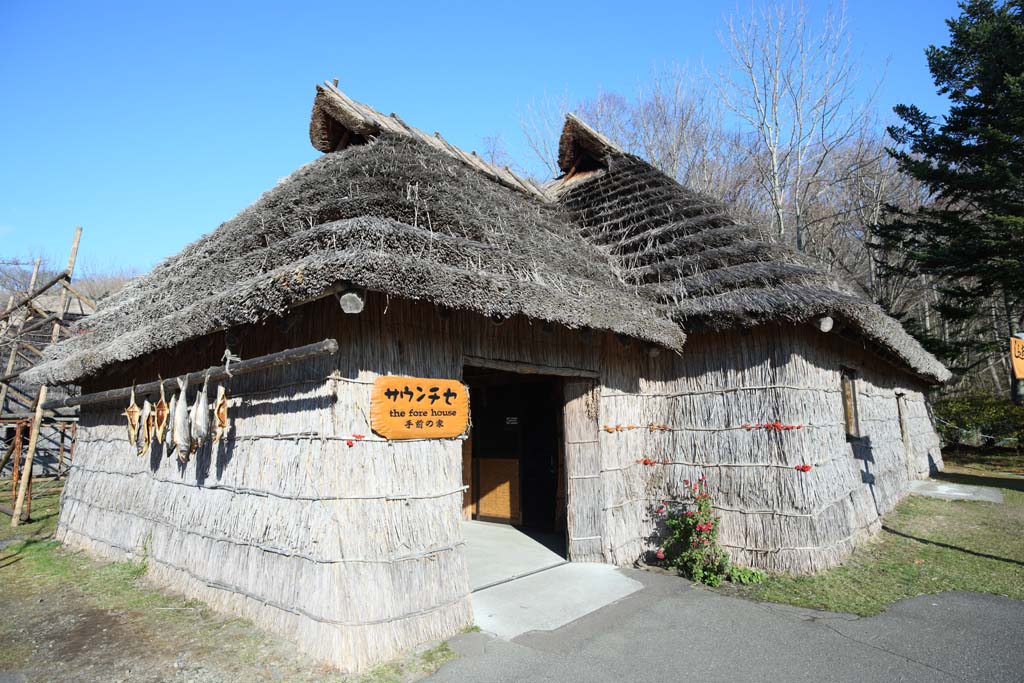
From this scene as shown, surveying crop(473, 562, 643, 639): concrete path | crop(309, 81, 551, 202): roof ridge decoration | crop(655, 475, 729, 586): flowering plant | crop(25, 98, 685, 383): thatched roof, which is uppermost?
crop(309, 81, 551, 202): roof ridge decoration

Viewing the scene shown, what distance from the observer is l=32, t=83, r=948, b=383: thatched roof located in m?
4.33

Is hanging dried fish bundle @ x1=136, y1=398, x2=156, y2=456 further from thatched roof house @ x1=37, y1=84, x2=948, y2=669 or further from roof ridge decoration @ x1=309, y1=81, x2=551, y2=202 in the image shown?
roof ridge decoration @ x1=309, y1=81, x2=551, y2=202

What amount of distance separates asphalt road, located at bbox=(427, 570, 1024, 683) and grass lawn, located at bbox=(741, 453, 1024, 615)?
25cm

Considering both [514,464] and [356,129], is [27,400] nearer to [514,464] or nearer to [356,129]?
[356,129]

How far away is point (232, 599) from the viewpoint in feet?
16.4

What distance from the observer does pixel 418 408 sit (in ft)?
15.3

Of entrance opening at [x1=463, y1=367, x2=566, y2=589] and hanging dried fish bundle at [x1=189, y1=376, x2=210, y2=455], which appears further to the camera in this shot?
entrance opening at [x1=463, y1=367, x2=566, y2=589]

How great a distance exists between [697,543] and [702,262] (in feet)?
11.5

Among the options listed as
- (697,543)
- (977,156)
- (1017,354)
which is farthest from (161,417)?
(977,156)

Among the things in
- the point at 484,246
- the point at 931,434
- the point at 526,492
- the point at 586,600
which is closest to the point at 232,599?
the point at 586,600

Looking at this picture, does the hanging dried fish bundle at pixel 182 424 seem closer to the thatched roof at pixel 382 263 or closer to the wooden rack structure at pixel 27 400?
the thatched roof at pixel 382 263

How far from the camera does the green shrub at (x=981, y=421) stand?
16.4m

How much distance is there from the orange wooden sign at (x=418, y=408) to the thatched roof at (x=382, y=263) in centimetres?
80

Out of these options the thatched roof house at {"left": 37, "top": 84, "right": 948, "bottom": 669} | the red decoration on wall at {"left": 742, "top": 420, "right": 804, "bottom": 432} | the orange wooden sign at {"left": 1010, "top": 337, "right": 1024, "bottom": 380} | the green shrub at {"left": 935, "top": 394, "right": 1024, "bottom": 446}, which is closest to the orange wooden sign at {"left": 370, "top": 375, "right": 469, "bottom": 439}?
the thatched roof house at {"left": 37, "top": 84, "right": 948, "bottom": 669}
